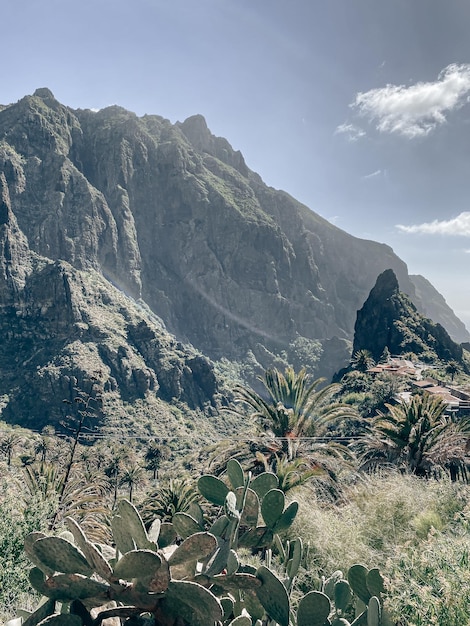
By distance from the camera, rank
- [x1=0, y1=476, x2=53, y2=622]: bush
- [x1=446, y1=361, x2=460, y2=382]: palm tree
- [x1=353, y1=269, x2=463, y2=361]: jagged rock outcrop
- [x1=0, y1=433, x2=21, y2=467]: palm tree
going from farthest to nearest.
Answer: [x1=353, y1=269, x2=463, y2=361]: jagged rock outcrop
[x1=446, y1=361, x2=460, y2=382]: palm tree
[x1=0, y1=433, x2=21, y2=467]: palm tree
[x1=0, y1=476, x2=53, y2=622]: bush

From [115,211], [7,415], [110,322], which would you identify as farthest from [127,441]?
[115,211]

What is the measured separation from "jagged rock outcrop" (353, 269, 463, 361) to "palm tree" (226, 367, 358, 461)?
82809mm

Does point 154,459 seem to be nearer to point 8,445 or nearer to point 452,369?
point 8,445

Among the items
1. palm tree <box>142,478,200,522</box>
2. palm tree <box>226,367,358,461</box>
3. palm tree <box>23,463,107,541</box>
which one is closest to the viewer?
palm tree <box>23,463,107,541</box>

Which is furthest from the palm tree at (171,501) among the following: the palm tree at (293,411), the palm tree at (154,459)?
the palm tree at (154,459)

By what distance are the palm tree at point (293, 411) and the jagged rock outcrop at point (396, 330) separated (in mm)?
82809

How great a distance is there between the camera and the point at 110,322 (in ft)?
393

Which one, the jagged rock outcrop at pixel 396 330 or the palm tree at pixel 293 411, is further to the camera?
the jagged rock outcrop at pixel 396 330

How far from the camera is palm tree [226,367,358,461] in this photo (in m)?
15.8

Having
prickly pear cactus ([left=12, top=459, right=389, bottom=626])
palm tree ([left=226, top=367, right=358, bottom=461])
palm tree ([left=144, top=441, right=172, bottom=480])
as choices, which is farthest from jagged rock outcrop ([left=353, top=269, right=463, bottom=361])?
Answer: prickly pear cactus ([left=12, top=459, right=389, bottom=626])

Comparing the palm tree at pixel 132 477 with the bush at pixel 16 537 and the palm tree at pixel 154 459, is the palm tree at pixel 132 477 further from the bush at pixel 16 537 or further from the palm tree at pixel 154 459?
the bush at pixel 16 537

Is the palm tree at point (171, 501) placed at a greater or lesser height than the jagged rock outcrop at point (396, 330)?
lesser

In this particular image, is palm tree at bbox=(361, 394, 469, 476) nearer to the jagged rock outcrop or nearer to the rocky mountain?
the jagged rock outcrop

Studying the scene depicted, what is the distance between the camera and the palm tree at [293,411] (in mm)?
15754
